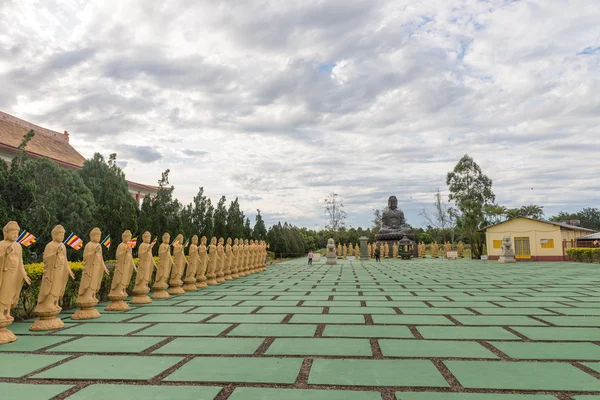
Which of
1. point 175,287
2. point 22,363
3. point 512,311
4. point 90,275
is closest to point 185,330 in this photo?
point 22,363

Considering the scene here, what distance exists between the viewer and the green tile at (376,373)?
3008mm

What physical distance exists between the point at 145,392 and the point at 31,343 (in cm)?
240

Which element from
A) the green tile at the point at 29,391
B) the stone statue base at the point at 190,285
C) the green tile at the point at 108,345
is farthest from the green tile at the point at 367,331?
the stone statue base at the point at 190,285

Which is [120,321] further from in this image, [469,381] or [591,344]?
[591,344]

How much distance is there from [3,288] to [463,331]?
205 inches

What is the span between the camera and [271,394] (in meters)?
2.80

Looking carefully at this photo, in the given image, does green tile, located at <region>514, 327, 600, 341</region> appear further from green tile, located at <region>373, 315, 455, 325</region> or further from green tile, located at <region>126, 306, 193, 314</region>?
green tile, located at <region>126, 306, 193, 314</region>

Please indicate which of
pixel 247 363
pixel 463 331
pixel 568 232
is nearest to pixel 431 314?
pixel 463 331

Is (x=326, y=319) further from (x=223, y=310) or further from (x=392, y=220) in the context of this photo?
(x=392, y=220)

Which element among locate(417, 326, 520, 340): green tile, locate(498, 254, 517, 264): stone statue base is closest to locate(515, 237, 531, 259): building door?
locate(498, 254, 517, 264): stone statue base

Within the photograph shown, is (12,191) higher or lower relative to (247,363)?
higher

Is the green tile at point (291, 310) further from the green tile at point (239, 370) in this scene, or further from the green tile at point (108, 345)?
the green tile at point (239, 370)

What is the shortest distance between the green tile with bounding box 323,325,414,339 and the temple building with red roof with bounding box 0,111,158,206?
15.4m

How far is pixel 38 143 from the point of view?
21.4 metres
